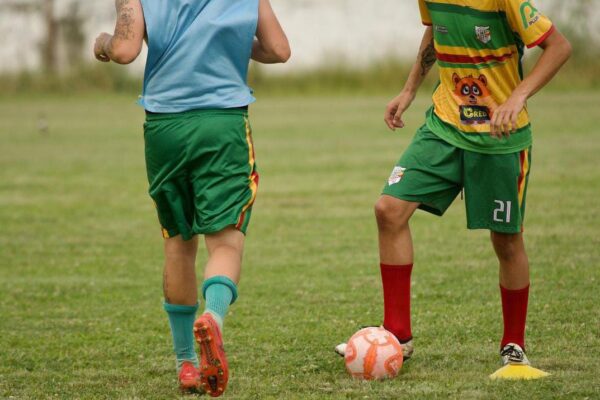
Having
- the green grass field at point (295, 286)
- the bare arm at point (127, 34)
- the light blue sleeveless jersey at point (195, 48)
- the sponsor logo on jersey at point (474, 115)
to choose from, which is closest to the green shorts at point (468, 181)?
the sponsor logo on jersey at point (474, 115)

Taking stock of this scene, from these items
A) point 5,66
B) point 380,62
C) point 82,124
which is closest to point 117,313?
point 82,124

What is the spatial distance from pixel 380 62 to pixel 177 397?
90.0 feet

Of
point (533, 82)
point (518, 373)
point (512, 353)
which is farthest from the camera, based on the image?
point (512, 353)

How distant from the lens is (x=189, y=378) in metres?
4.98

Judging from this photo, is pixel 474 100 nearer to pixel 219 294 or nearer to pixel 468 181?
pixel 468 181

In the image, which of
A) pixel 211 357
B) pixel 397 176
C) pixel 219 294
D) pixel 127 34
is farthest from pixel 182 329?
pixel 127 34

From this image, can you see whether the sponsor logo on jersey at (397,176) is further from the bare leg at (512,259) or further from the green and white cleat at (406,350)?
the green and white cleat at (406,350)

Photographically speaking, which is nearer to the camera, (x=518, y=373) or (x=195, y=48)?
(x=195, y=48)

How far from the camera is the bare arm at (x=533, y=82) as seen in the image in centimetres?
489

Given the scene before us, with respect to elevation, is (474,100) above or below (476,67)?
below

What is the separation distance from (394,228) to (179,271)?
3.27 ft

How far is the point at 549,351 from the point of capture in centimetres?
551

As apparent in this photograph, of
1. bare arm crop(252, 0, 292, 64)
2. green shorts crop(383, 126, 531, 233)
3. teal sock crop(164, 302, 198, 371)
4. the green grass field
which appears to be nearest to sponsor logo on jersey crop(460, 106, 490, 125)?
green shorts crop(383, 126, 531, 233)

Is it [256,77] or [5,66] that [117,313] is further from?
[5,66]
